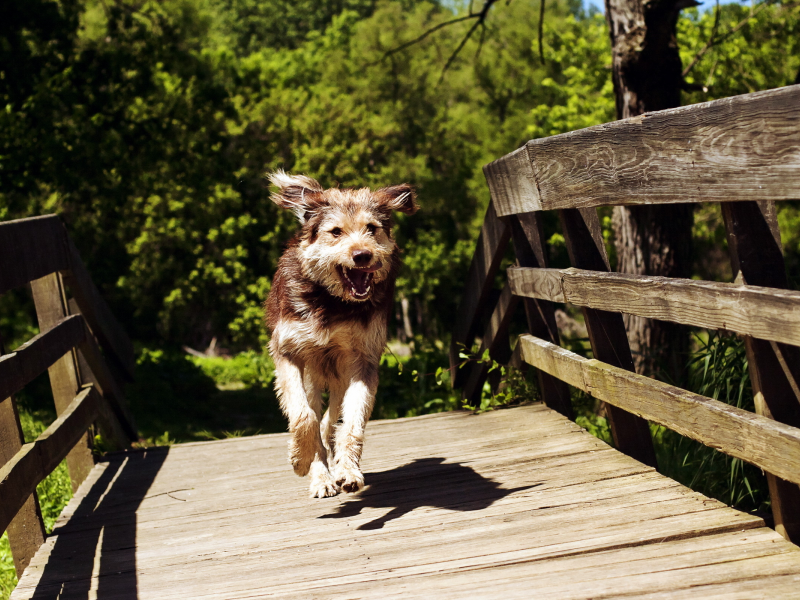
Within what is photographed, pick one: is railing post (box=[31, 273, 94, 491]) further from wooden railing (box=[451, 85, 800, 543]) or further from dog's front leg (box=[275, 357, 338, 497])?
wooden railing (box=[451, 85, 800, 543])

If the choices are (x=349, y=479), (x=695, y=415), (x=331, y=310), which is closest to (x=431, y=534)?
(x=349, y=479)

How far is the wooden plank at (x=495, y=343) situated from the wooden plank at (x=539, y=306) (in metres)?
0.23

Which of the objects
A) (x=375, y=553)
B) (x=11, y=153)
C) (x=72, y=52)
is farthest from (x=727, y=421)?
(x=72, y=52)

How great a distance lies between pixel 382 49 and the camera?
40.1m

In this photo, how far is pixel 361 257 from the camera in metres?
4.11

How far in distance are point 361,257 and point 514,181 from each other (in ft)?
3.57

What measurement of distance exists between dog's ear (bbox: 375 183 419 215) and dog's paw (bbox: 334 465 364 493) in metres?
1.60

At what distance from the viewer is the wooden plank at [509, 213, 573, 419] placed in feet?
15.8

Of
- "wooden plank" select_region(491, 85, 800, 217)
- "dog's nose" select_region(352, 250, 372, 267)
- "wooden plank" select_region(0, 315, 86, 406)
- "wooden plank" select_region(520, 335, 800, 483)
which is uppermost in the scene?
"wooden plank" select_region(491, 85, 800, 217)

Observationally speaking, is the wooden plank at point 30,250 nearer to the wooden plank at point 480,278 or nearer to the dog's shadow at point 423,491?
the dog's shadow at point 423,491

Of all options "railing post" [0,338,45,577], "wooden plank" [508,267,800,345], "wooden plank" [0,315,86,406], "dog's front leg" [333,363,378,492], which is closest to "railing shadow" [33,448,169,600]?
"railing post" [0,338,45,577]

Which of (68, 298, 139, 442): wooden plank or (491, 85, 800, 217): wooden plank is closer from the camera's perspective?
(491, 85, 800, 217): wooden plank

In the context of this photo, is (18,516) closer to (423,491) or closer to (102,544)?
(102,544)

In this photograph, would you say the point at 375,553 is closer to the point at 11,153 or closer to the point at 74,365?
Answer: the point at 74,365
